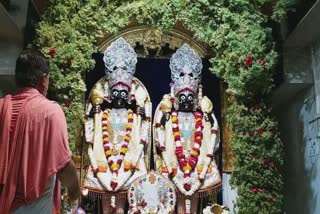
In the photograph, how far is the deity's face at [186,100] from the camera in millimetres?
5070

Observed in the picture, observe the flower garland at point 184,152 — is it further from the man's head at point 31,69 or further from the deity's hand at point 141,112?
the man's head at point 31,69

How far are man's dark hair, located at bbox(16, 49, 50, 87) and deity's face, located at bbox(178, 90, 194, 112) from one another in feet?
10.4

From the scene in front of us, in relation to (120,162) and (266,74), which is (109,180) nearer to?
(120,162)

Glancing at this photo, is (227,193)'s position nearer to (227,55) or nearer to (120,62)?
(227,55)

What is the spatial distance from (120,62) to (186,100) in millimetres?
897

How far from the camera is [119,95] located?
5.05 meters

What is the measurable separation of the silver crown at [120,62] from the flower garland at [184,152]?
28.5 inches

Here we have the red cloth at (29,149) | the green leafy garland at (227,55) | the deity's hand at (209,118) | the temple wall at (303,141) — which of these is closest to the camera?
the red cloth at (29,149)

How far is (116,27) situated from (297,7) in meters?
2.00

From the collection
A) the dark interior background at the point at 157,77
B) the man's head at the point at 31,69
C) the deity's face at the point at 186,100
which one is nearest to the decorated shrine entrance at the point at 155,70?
the dark interior background at the point at 157,77

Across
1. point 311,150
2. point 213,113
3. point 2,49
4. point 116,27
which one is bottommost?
point 311,150

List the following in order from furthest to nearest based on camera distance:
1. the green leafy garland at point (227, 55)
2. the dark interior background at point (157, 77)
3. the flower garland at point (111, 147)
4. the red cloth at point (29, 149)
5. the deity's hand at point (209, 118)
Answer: the dark interior background at point (157, 77) → the deity's hand at point (209, 118) → the flower garland at point (111, 147) → the green leafy garland at point (227, 55) → the red cloth at point (29, 149)

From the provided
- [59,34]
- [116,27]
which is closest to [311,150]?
[116,27]

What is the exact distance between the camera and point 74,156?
471cm
